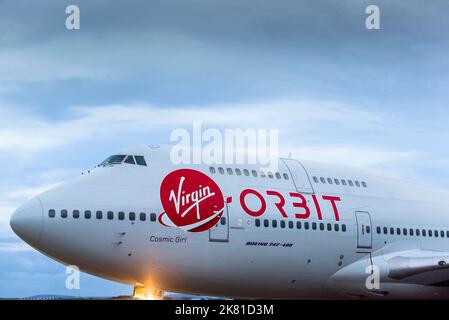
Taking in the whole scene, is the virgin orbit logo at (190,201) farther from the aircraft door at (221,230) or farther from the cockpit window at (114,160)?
the cockpit window at (114,160)

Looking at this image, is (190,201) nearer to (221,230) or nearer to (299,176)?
(221,230)

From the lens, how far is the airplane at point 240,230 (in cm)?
1975

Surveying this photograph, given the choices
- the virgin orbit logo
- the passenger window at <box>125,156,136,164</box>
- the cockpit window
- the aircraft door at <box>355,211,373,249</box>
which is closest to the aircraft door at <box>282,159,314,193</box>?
the aircraft door at <box>355,211,373,249</box>

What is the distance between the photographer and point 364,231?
24.6m

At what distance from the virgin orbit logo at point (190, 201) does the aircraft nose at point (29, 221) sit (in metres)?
3.60

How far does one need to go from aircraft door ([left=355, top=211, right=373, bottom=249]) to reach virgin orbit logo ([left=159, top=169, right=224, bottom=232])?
5.96 m

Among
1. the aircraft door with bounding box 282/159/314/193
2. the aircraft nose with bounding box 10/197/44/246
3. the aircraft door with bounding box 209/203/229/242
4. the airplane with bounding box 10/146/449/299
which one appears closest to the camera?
the aircraft nose with bounding box 10/197/44/246

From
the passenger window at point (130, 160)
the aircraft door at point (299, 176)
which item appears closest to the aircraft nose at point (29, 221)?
the passenger window at point (130, 160)

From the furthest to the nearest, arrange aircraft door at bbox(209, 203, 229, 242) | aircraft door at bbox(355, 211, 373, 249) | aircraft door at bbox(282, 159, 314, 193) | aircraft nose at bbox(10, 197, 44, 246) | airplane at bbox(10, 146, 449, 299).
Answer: aircraft door at bbox(355, 211, 373, 249), aircraft door at bbox(282, 159, 314, 193), aircraft door at bbox(209, 203, 229, 242), airplane at bbox(10, 146, 449, 299), aircraft nose at bbox(10, 197, 44, 246)

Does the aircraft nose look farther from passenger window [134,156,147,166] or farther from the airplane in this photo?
passenger window [134,156,147,166]

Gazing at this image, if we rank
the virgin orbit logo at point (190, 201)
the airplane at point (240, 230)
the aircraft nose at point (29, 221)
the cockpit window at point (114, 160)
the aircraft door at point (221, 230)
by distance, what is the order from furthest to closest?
→ the cockpit window at point (114, 160) → the aircraft door at point (221, 230) → the virgin orbit logo at point (190, 201) → the airplane at point (240, 230) → the aircraft nose at point (29, 221)

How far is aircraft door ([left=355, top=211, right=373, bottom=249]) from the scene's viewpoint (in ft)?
80.1

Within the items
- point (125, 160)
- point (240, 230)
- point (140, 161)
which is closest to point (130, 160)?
point (125, 160)
